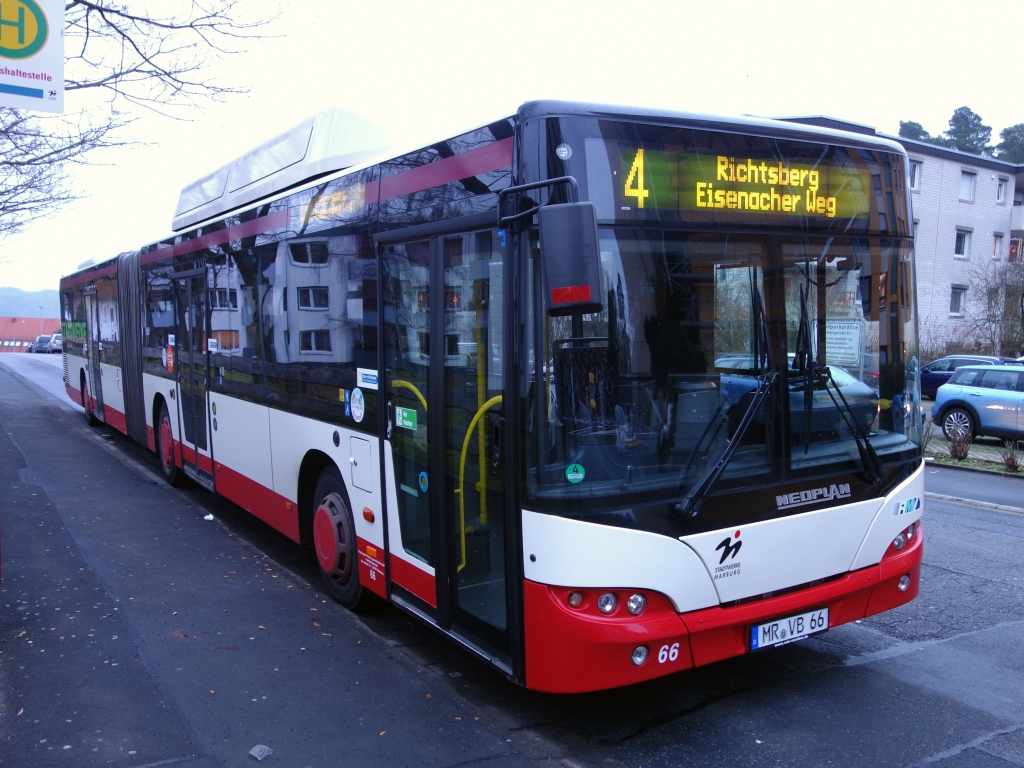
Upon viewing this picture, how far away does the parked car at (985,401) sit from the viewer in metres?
16.3

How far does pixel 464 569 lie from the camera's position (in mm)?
4598

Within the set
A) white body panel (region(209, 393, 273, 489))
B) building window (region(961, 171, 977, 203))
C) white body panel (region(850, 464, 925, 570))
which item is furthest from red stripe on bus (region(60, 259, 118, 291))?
building window (region(961, 171, 977, 203))

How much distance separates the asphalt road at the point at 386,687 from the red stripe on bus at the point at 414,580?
476 millimetres

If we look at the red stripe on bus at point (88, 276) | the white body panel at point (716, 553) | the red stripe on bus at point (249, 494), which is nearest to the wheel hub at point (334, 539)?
the red stripe on bus at point (249, 494)

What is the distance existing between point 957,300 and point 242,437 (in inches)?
1572

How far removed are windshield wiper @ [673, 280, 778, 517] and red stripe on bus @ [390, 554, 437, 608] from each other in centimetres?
166

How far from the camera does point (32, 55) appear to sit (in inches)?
213

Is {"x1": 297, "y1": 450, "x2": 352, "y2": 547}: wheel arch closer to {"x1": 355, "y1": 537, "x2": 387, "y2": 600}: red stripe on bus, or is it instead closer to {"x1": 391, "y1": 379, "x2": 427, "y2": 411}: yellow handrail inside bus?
{"x1": 355, "y1": 537, "x2": 387, "y2": 600}: red stripe on bus

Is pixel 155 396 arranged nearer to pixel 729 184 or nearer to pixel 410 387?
pixel 410 387

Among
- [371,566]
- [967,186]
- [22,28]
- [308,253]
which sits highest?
[967,186]

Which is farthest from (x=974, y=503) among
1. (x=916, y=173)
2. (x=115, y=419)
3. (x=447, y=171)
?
(x=916, y=173)

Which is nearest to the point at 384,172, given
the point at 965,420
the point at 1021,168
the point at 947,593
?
the point at 947,593

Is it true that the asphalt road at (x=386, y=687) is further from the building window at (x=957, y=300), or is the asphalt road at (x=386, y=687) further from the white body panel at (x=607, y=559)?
the building window at (x=957, y=300)

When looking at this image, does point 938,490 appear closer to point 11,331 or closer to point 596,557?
point 596,557
